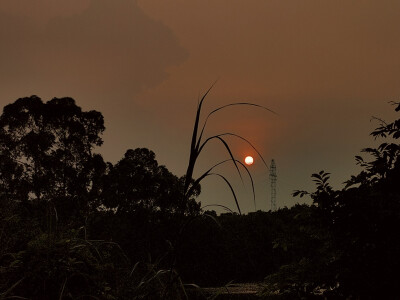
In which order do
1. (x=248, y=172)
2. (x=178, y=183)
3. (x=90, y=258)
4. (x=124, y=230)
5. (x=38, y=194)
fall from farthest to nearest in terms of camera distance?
(x=38, y=194) → (x=178, y=183) → (x=124, y=230) → (x=90, y=258) → (x=248, y=172)

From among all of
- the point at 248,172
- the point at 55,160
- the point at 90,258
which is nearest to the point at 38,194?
the point at 55,160

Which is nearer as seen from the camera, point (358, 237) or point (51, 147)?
Result: point (358, 237)

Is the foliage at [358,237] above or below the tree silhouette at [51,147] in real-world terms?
below

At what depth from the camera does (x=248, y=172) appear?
2922mm

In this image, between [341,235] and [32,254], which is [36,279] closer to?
[32,254]

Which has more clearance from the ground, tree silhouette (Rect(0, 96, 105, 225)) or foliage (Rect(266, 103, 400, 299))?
tree silhouette (Rect(0, 96, 105, 225))

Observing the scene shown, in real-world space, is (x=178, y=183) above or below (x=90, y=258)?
above

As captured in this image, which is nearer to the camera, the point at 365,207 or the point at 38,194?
the point at 365,207

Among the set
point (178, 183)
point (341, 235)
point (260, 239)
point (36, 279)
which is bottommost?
point (36, 279)

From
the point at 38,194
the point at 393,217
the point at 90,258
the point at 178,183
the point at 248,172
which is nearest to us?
the point at 248,172

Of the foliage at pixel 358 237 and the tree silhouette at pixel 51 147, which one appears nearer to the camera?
the foliage at pixel 358 237

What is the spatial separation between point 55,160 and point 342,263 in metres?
25.5

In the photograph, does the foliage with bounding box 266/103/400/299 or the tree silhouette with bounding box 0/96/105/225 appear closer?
the foliage with bounding box 266/103/400/299

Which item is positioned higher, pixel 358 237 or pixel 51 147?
pixel 51 147
